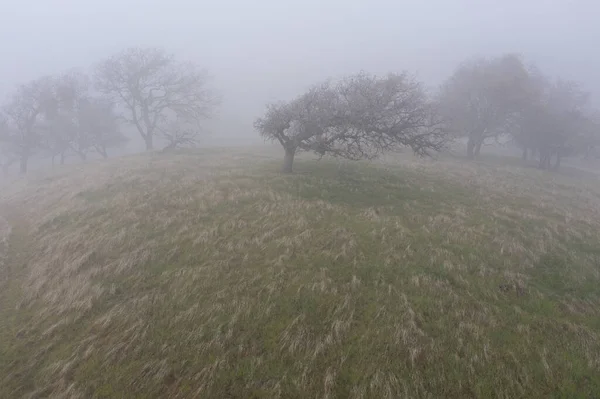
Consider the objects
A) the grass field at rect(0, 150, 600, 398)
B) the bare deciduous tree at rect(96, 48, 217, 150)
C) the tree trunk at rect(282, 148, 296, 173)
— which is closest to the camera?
the grass field at rect(0, 150, 600, 398)

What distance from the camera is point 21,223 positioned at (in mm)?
19078

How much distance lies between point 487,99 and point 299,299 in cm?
3884

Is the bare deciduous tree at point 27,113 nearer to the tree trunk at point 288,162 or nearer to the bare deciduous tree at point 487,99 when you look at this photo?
the tree trunk at point 288,162

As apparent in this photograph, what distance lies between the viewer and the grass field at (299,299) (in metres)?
6.98

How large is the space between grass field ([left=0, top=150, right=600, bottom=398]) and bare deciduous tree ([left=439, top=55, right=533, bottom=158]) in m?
23.3

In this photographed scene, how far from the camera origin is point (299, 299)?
30.3ft

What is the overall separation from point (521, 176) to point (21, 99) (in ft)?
189

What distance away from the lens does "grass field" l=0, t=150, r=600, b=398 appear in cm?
698

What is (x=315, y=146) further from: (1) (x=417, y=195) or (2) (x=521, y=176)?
(2) (x=521, y=176)

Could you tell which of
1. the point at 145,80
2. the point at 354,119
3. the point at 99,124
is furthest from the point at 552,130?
the point at 99,124

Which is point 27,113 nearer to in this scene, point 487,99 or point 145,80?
point 145,80

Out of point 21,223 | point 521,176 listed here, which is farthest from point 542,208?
point 21,223

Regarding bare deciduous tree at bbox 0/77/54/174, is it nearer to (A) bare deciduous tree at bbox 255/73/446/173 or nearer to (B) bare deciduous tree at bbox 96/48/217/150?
(B) bare deciduous tree at bbox 96/48/217/150

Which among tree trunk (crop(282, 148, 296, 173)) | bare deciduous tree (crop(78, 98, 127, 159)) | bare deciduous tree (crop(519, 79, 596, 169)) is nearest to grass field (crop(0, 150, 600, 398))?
tree trunk (crop(282, 148, 296, 173))
